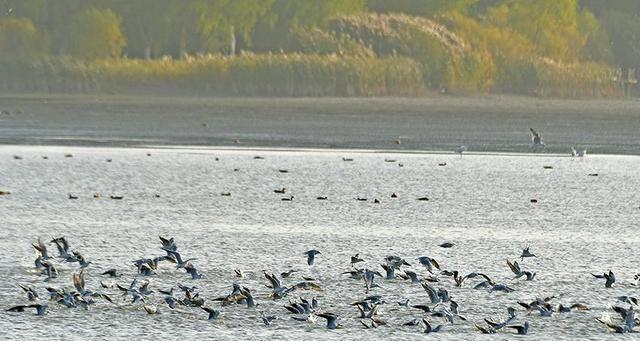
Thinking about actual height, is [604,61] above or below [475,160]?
above

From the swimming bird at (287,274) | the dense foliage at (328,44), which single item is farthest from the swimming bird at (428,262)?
the dense foliage at (328,44)

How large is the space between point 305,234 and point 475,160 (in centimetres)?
868

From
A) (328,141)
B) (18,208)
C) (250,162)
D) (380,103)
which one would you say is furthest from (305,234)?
(380,103)

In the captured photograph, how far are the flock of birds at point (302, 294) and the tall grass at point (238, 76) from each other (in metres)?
38.5

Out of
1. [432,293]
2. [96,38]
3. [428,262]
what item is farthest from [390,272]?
[96,38]

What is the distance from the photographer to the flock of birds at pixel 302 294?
8.45m

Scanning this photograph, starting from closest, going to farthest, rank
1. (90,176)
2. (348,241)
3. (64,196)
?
(348,241) < (64,196) < (90,176)

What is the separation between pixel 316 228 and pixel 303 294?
3.19 metres

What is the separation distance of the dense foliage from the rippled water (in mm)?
30054

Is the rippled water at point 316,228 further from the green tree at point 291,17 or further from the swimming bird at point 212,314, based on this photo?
the green tree at point 291,17

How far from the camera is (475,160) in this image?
20406 millimetres

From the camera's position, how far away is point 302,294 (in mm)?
9242

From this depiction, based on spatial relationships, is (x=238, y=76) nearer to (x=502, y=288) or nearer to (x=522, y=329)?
(x=502, y=288)

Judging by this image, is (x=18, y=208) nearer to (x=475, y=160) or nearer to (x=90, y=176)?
(x=90, y=176)
